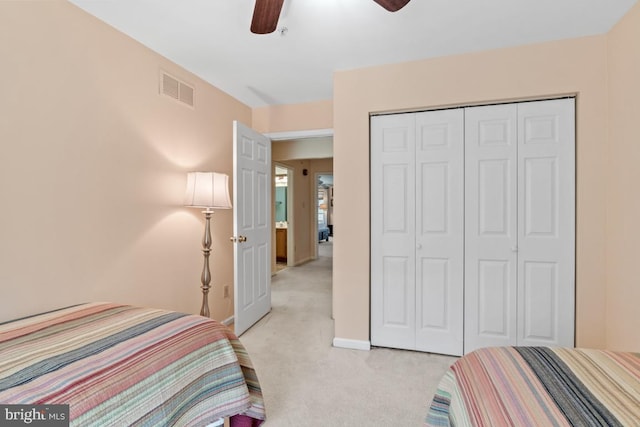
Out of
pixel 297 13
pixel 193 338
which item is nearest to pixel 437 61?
pixel 297 13

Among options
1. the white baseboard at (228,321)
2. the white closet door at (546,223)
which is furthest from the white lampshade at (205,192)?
the white closet door at (546,223)

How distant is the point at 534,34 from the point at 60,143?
10.0ft

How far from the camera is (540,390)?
852 millimetres

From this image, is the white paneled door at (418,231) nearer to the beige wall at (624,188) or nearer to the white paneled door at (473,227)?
the white paneled door at (473,227)

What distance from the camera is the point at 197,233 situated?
2670 mm

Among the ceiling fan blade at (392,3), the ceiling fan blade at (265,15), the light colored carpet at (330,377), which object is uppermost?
the ceiling fan blade at (392,3)

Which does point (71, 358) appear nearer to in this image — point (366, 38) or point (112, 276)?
point (112, 276)

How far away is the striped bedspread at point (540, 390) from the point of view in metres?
0.75

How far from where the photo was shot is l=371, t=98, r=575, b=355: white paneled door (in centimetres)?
218

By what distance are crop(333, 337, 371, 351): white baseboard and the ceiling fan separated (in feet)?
7.65

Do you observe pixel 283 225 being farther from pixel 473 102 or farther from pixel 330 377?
pixel 473 102

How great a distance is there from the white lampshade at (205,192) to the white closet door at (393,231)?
127cm

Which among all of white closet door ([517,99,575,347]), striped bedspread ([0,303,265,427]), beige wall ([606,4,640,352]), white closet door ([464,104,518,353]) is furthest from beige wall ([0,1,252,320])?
beige wall ([606,4,640,352])

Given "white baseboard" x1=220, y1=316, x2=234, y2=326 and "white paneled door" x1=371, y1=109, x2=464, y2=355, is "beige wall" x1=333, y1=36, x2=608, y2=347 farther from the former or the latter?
"white baseboard" x1=220, y1=316, x2=234, y2=326
